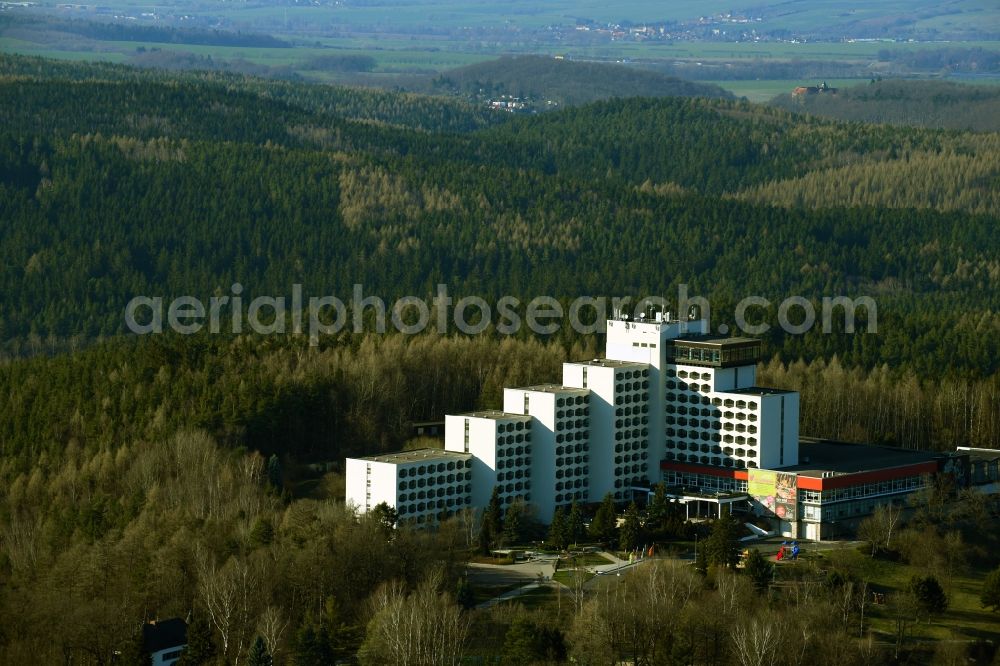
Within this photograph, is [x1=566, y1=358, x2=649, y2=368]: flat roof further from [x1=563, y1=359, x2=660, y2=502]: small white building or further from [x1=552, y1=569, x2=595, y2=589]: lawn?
[x1=552, y1=569, x2=595, y2=589]: lawn

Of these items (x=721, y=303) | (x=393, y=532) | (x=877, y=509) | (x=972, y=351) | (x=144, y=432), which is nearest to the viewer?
(x=393, y=532)

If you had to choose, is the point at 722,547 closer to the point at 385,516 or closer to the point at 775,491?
the point at 775,491

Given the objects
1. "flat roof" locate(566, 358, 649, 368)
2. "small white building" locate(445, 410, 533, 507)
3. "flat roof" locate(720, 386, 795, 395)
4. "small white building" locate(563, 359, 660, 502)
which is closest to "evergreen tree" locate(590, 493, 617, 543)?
"small white building" locate(445, 410, 533, 507)

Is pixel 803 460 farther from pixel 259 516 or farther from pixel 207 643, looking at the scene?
pixel 207 643

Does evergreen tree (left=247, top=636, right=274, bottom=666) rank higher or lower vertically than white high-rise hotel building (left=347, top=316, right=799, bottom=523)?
lower

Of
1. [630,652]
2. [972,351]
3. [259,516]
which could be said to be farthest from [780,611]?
[972,351]

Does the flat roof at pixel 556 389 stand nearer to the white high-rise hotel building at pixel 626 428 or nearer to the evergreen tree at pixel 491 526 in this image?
the white high-rise hotel building at pixel 626 428
